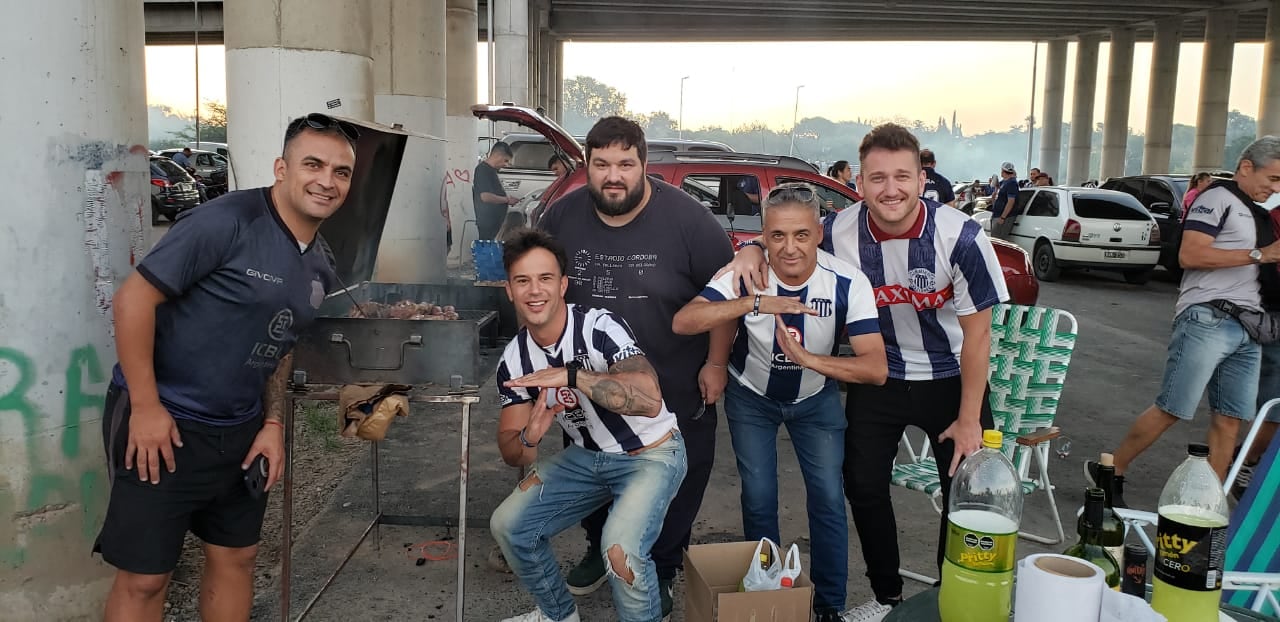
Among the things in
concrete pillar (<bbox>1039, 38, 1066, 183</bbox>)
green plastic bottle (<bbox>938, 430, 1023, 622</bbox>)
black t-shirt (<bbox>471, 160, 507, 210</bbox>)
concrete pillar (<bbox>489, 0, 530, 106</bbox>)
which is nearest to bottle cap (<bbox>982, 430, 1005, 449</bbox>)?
green plastic bottle (<bbox>938, 430, 1023, 622</bbox>)

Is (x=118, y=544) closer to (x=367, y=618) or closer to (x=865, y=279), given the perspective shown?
(x=367, y=618)

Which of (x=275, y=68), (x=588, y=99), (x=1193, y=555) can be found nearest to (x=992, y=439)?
(x=1193, y=555)

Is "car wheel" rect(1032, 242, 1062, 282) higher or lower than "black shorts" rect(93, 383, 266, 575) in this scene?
higher

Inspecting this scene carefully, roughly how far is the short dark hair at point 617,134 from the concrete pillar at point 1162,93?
42.2 meters

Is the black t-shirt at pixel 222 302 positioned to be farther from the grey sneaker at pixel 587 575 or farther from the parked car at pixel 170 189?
the parked car at pixel 170 189

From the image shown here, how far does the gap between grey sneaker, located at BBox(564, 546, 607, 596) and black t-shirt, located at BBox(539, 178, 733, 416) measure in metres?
0.85

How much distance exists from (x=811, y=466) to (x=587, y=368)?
1.01 m

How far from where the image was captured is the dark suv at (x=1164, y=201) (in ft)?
50.3

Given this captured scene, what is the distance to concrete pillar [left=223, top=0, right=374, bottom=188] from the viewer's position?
580 centimetres

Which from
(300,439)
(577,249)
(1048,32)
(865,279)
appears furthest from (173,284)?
(1048,32)

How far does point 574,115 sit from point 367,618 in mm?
120576

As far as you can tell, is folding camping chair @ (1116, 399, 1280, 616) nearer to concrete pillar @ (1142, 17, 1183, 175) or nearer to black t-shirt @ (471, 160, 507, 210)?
black t-shirt @ (471, 160, 507, 210)

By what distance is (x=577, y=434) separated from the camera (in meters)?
3.35

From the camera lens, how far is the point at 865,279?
11.0ft
